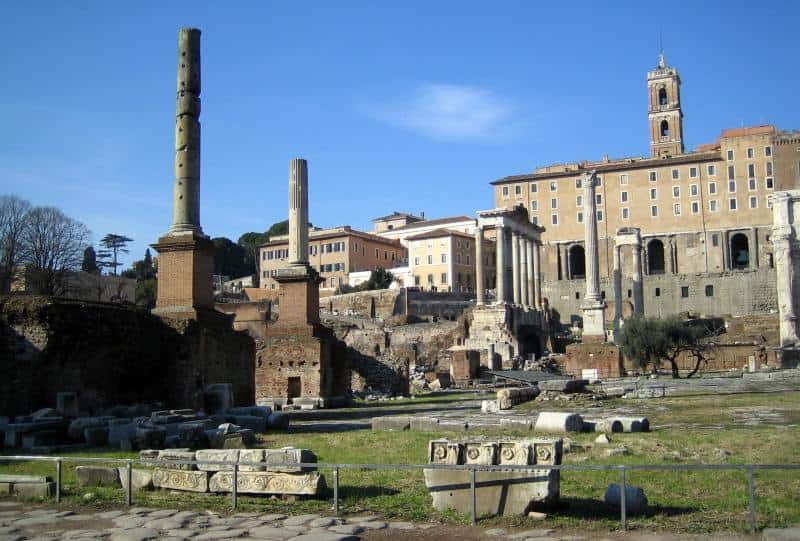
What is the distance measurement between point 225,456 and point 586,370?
28.8 meters

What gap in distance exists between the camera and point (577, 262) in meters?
89.0

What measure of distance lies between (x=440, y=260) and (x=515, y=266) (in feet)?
88.8

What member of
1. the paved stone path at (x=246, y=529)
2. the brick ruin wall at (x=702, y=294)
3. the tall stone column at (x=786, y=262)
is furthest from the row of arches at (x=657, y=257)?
the paved stone path at (x=246, y=529)

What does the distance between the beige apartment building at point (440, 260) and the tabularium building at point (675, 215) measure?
839cm

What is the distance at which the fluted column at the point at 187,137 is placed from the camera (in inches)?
727

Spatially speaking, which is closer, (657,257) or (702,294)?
(702,294)

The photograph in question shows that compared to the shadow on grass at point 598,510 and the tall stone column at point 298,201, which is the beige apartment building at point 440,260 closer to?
the tall stone column at point 298,201

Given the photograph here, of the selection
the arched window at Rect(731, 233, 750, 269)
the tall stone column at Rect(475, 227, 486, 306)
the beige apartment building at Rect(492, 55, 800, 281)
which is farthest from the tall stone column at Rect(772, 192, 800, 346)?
the arched window at Rect(731, 233, 750, 269)

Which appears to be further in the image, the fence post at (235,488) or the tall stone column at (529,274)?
the tall stone column at (529,274)

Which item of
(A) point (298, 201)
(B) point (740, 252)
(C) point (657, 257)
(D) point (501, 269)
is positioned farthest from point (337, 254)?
(A) point (298, 201)

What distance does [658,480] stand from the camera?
8.14 metres

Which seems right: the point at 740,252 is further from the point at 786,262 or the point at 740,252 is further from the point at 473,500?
the point at 473,500

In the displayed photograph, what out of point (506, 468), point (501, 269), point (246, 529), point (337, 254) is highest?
point (337, 254)

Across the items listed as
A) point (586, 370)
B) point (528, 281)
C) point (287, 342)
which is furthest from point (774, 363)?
point (287, 342)
